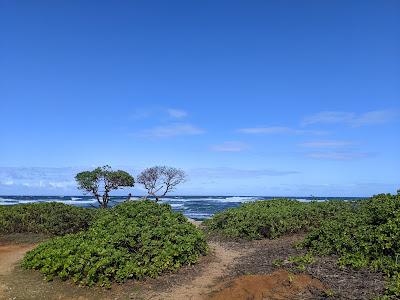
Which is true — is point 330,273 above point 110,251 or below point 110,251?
below

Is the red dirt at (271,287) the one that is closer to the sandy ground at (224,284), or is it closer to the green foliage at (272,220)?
the sandy ground at (224,284)

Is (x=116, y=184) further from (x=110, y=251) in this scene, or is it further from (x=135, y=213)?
(x=110, y=251)

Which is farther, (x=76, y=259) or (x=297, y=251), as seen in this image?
(x=297, y=251)

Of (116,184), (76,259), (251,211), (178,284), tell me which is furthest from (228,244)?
(116,184)

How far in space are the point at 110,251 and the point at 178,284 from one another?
1479mm

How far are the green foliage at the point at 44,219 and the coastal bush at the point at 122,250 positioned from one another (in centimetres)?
393

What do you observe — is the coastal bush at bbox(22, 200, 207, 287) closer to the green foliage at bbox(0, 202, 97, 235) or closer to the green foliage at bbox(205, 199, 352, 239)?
the green foliage at bbox(205, 199, 352, 239)

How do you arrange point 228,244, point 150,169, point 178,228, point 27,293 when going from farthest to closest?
point 150,169 < point 228,244 < point 178,228 < point 27,293

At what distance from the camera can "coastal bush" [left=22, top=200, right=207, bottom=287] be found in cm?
771

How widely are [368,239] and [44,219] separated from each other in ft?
33.7

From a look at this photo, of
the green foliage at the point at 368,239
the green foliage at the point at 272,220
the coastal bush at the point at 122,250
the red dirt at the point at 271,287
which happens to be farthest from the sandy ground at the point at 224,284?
the green foliage at the point at 272,220

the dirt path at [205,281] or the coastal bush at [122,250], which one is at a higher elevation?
the coastal bush at [122,250]

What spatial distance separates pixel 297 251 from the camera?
981cm

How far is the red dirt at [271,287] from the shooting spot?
21.6 ft
